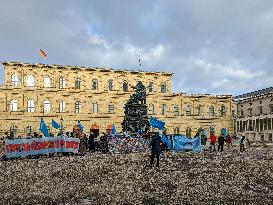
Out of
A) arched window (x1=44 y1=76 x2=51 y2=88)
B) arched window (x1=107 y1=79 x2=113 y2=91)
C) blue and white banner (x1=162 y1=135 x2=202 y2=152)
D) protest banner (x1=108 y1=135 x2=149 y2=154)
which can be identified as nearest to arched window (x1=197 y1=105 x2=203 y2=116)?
arched window (x1=107 y1=79 x2=113 y2=91)

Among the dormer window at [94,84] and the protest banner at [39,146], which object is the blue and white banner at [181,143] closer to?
the protest banner at [39,146]

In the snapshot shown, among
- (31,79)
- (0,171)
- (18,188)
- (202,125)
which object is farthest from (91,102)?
(18,188)

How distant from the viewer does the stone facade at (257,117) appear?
69.4 metres

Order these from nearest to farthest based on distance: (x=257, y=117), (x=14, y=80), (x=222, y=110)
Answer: (x=14, y=80) < (x=222, y=110) < (x=257, y=117)

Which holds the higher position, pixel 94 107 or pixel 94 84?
pixel 94 84

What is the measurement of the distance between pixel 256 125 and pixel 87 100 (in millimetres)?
40162

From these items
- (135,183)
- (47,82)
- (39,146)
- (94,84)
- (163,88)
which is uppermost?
(47,82)

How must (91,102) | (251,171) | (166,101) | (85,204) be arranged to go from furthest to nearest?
(166,101) → (91,102) → (251,171) → (85,204)

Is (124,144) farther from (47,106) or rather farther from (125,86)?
(125,86)

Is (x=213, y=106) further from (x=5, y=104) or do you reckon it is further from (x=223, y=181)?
(x=223, y=181)

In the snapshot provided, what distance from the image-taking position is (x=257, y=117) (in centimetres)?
7288

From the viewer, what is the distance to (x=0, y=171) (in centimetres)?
1553

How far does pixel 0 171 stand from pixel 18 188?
182 inches

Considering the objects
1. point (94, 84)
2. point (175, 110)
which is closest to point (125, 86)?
point (94, 84)
